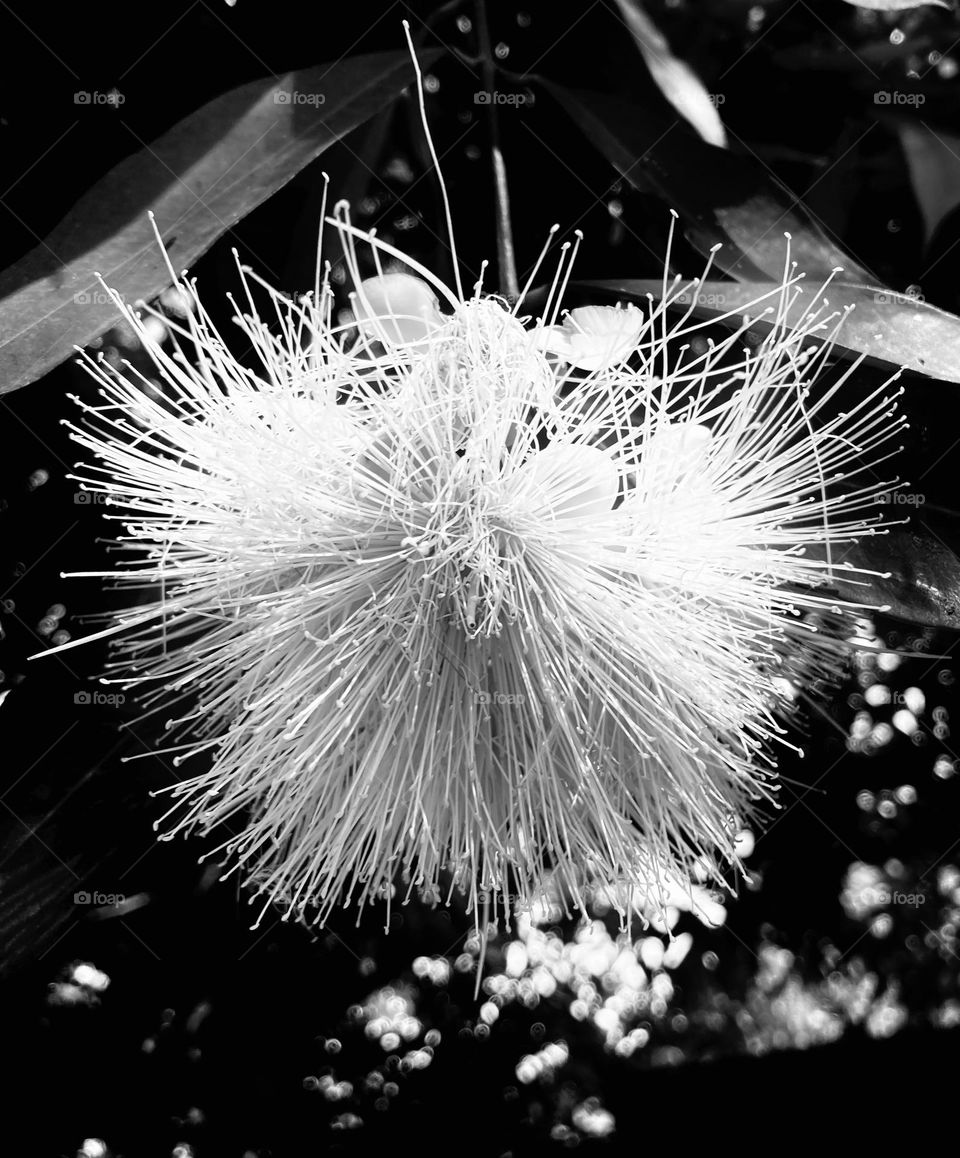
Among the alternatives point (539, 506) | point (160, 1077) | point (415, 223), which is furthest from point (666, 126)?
point (160, 1077)

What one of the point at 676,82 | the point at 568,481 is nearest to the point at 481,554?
the point at 568,481

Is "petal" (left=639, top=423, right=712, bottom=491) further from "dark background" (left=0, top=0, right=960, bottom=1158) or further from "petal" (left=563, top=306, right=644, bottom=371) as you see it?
"dark background" (left=0, top=0, right=960, bottom=1158)

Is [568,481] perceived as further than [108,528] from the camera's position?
No

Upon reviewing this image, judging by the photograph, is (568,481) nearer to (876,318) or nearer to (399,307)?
(399,307)

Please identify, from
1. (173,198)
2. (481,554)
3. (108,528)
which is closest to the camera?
(481,554)

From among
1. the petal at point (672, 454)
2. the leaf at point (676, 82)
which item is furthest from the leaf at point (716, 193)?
the petal at point (672, 454)

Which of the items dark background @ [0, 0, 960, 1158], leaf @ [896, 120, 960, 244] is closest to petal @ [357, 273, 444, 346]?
dark background @ [0, 0, 960, 1158]
